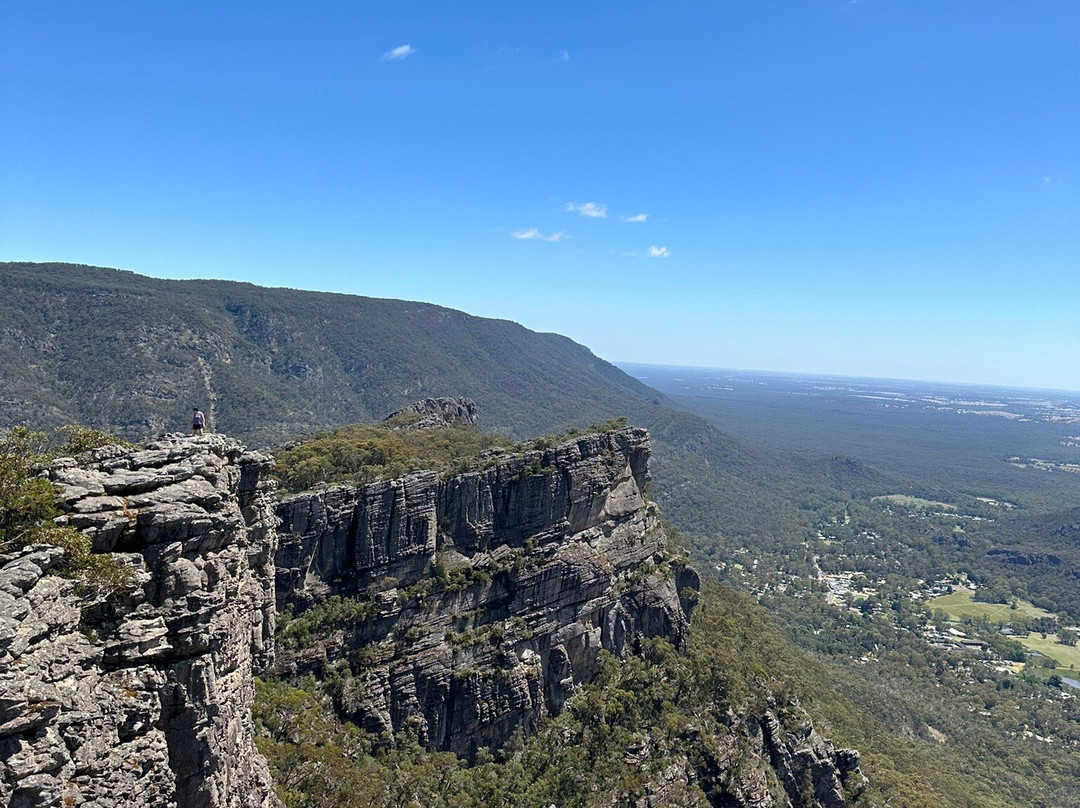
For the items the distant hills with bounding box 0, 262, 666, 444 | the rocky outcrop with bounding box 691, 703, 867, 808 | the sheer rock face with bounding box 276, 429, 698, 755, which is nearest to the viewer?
the sheer rock face with bounding box 276, 429, 698, 755

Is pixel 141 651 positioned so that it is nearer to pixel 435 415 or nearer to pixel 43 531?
pixel 43 531

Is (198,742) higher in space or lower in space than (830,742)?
higher

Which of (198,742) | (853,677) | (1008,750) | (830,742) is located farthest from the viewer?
(853,677)

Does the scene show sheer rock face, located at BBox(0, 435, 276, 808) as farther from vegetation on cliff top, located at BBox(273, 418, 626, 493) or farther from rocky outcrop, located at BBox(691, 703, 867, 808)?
rocky outcrop, located at BBox(691, 703, 867, 808)

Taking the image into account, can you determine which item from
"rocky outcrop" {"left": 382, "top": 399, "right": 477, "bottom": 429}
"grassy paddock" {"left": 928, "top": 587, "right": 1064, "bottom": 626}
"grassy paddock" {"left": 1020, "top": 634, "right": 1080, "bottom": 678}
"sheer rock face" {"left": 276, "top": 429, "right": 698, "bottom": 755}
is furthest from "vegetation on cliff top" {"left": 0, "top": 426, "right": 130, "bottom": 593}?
"grassy paddock" {"left": 928, "top": 587, "right": 1064, "bottom": 626}

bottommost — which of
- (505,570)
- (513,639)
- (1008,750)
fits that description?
(1008,750)

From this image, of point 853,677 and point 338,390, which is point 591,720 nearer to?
point 853,677

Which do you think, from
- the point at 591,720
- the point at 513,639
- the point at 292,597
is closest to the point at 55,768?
the point at 292,597
